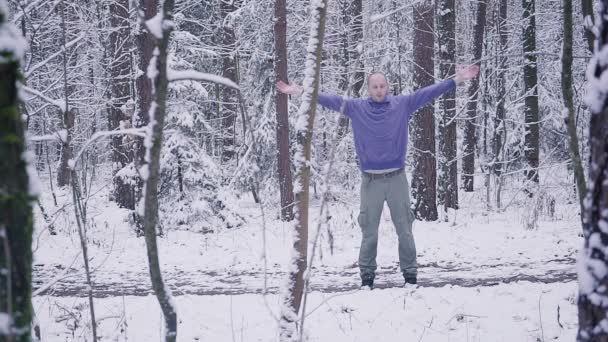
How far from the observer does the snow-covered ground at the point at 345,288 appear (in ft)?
14.7

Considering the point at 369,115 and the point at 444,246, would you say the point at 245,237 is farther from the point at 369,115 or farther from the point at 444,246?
the point at 369,115

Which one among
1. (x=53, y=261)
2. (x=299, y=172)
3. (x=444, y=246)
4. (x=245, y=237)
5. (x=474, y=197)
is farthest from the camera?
(x=474, y=197)

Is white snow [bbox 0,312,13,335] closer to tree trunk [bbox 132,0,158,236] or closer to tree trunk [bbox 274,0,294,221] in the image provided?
tree trunk [bbox 132,0,158,236]

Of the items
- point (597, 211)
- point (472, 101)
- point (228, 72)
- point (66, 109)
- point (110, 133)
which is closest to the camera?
→ point (597, 211)

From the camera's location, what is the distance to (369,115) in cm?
527

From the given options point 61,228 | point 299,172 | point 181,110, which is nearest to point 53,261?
point 61,228

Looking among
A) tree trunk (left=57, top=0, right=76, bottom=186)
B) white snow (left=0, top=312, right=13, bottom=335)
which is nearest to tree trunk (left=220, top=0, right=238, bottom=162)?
tree trunk (left=57, top=0, right=76, bottom=186)

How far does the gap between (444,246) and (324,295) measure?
10.6ft

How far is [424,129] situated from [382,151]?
5.68 meters

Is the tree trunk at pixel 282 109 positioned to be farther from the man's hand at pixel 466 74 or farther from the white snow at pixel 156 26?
the white snow at pixel 156 26

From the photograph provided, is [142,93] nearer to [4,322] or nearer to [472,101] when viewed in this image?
[472,101]

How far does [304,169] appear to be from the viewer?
312 centimetres

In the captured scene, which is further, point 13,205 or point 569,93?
point 569,93

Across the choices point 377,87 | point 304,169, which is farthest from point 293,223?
point 377,87
